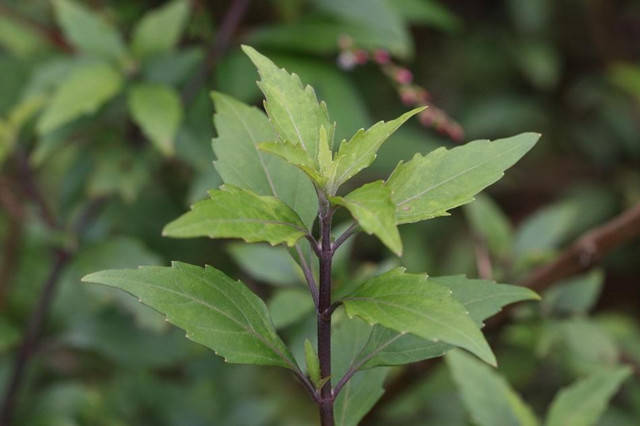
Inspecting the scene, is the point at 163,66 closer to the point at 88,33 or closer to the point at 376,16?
the point at 88,33

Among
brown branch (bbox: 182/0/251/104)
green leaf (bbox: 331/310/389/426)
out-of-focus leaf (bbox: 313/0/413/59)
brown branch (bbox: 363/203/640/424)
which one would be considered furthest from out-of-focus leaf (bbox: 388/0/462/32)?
green leaf (bbox: 331/310/389/426)

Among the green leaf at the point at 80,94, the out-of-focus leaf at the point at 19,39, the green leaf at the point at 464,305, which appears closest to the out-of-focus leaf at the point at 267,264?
the green leaf at the point at 80,94

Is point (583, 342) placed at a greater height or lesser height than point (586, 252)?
lesser

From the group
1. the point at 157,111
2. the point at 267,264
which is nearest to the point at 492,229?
the point at 267,264

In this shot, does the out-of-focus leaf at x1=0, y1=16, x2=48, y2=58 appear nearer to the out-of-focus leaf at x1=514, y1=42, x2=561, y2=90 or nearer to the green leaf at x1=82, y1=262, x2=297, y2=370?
the green leaf at x1=82, y1=262, x2=297, y2=370

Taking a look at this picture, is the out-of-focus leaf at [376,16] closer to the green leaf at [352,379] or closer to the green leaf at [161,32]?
the green leaf at [161,32]

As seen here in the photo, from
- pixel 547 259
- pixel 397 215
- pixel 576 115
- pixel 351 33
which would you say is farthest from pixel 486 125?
pixel 397 215

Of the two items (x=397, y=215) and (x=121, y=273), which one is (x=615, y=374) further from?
(x=121, y=273)
